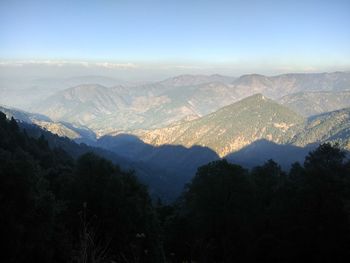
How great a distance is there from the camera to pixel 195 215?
4769 centimetres

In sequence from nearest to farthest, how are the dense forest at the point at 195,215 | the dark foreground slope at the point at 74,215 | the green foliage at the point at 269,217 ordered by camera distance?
1. the dark foreground slope at the point at 74,215
2. the dense forest at the point at 195,215
3. the green foliage at the point at 269,217

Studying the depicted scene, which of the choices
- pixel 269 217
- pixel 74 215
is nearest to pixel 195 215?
pixel 269 217

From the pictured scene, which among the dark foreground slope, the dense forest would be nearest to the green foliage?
the dense forest

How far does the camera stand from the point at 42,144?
425 feet

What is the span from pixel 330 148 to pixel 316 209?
43.1 feet

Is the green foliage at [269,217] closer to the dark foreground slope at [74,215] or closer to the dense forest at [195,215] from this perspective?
the dense forest at [195,215]

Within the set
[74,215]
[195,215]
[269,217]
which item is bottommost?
[195,215]

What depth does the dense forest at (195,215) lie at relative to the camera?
28922 mm

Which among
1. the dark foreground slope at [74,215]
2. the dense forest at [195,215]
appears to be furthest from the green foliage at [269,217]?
the dark foreground slope at [74,215]

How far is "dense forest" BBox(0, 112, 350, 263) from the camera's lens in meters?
28.9

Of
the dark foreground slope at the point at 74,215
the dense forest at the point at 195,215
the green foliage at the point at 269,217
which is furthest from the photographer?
the green foliage at the point at 269,217

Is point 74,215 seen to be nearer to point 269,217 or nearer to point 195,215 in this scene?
point 195,215

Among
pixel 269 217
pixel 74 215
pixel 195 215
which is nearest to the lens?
pixel 74 215

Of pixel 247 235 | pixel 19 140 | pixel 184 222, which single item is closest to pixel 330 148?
pixel 247 235
